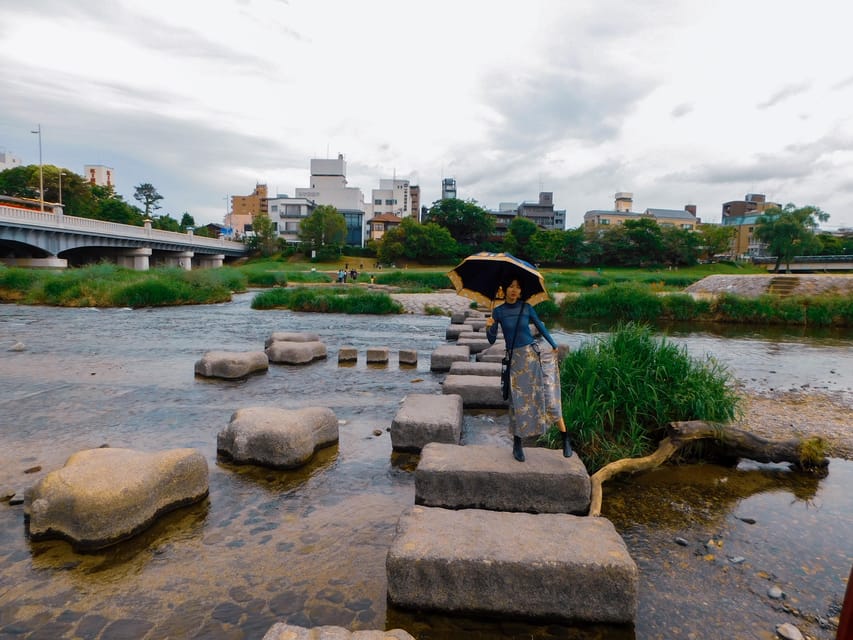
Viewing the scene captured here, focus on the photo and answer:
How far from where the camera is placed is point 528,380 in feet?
16.5

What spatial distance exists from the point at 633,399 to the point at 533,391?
239 centimetres

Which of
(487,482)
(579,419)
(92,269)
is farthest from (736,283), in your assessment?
(92,269)

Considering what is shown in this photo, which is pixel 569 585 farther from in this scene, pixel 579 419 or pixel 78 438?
pixel 78 438

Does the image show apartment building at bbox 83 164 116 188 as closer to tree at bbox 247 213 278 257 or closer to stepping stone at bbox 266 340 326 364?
tree at bbox 247 213 278 257

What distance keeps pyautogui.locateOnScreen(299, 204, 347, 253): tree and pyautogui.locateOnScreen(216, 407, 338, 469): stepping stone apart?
6748cm

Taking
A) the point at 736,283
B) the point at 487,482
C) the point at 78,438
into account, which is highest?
the point at 736,283

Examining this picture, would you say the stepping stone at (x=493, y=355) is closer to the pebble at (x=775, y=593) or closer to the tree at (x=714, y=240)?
the pebble at (x=775, y=593)

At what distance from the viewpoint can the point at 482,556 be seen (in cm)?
337

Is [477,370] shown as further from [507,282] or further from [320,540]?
[320,540]

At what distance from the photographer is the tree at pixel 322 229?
238 ft

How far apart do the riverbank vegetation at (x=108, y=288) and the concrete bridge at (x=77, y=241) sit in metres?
8.85

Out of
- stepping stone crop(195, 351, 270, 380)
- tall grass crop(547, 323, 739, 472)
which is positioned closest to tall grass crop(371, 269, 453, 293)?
stepping stone crop(195, 351, 270, 380)

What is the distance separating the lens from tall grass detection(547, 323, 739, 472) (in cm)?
627

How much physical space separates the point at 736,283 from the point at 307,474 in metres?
30.3
